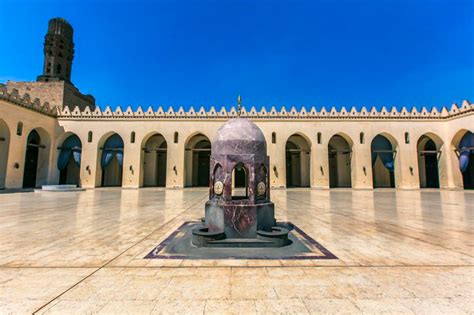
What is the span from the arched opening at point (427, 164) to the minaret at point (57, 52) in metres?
53.9

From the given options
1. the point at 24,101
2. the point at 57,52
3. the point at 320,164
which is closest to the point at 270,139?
the point at 320,164

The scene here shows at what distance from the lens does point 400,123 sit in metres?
27.4

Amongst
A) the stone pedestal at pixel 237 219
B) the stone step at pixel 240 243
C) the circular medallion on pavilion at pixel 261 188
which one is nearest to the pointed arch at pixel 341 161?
the circular medallion on pavilion at pixel 261 188

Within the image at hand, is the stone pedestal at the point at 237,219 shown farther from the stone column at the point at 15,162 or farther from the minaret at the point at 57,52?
the minaret at the point at 57,52

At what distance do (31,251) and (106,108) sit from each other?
2638 cm

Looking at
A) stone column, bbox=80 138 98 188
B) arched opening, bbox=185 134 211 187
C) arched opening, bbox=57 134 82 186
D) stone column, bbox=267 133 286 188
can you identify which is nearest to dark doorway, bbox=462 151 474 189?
stone column, bbox=267 133 286 188

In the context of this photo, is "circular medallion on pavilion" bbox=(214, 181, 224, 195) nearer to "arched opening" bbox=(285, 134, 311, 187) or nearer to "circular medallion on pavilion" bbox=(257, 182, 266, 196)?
"circular medallion on pavilion" bbox=(257, 182, 266, 196)

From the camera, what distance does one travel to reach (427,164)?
31.2 meters

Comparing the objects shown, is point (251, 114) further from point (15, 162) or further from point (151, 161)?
point (15, 162)

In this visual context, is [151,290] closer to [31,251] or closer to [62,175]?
[31,251]

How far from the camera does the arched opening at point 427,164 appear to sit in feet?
98.1

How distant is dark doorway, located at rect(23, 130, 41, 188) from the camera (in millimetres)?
26203

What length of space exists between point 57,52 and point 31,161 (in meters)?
21.8

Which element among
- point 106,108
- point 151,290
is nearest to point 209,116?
point 106,108
